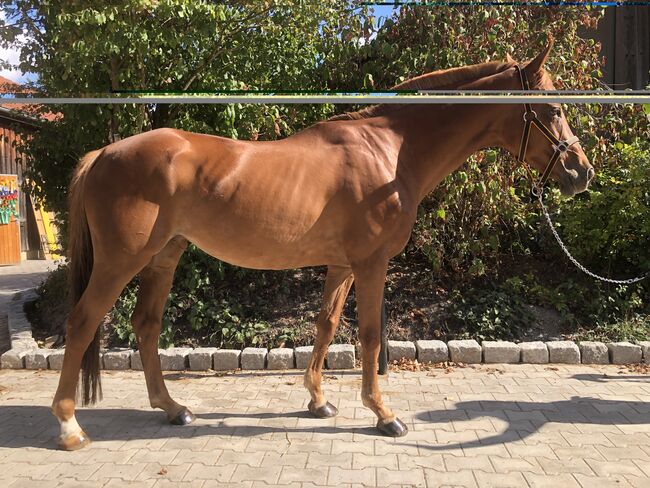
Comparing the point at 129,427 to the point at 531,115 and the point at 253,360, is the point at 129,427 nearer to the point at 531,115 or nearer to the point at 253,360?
the point at 253,360

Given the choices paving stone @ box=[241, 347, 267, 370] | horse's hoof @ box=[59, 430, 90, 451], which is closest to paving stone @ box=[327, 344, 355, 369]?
paving stone @ box=[241, 347, 267, 370]

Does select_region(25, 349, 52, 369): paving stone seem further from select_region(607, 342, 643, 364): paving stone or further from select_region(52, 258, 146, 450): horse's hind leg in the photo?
select_region(607, 342, 643, 364): paving stone

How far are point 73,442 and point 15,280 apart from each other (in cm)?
865

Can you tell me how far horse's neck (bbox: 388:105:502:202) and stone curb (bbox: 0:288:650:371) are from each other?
2002mm

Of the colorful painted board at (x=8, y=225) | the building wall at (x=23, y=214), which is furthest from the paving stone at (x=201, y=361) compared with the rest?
the building wall at (x=23, y=214)

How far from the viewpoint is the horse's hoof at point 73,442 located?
321cm

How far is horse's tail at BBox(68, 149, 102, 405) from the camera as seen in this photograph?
3465mm

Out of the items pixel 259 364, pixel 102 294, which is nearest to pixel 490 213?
pixel 259 364

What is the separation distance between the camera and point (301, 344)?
531cm

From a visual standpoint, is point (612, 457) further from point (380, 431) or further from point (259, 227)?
point (259, 227)

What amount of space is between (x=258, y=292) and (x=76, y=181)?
2.93 metres

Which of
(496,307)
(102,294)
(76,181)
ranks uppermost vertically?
(76,181)

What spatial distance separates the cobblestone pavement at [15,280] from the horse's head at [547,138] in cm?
555

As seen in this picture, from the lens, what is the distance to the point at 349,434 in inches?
136
